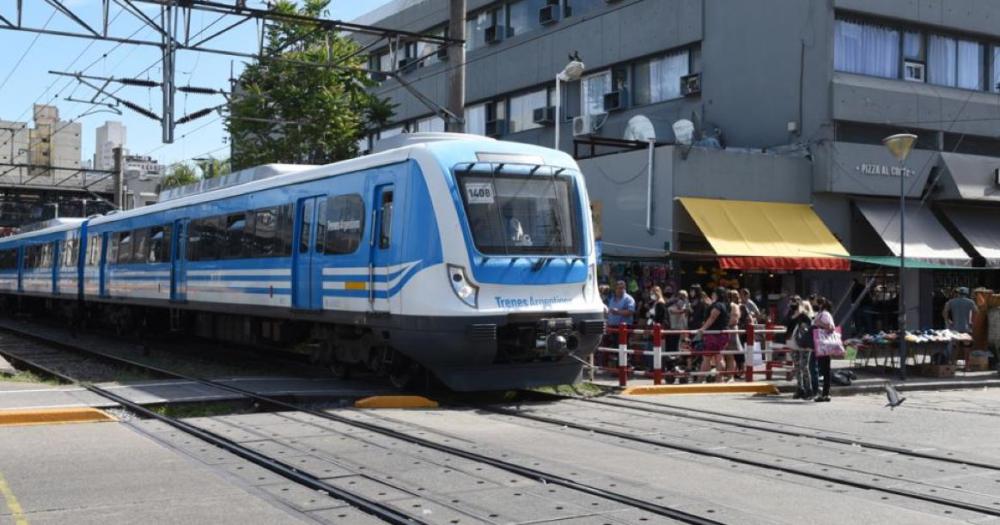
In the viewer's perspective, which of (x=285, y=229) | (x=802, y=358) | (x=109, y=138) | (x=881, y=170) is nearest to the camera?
(x=802, y=358)

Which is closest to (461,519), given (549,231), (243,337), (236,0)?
(549,231)

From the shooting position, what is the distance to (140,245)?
→ 22.6 m

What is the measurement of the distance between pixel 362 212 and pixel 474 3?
81.7ft

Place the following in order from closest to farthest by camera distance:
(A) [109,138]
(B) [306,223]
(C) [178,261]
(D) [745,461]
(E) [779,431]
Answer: (D) [745,461], (E) [779,431], (B) [306,223], (C) [178,261], (A) [109,138]

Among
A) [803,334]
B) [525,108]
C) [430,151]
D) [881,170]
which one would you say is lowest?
[803,334]

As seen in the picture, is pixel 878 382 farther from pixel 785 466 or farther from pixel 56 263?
pixel 56 263

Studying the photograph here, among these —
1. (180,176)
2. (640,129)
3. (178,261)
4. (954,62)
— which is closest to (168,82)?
(178,261)

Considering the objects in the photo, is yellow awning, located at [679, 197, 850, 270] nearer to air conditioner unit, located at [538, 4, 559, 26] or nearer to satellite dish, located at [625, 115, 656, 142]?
satellite dish, located at [625, 115, 656, 142]

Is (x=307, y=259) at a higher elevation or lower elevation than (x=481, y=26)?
lower

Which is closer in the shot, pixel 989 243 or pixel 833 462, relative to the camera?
pixel 833 462

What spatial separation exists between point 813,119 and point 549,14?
1048 centimetres

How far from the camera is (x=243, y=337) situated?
18453mm

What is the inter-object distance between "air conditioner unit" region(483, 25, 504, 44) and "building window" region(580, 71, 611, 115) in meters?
4.69

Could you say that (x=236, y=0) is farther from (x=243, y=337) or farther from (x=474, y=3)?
(x=474, y=3)
